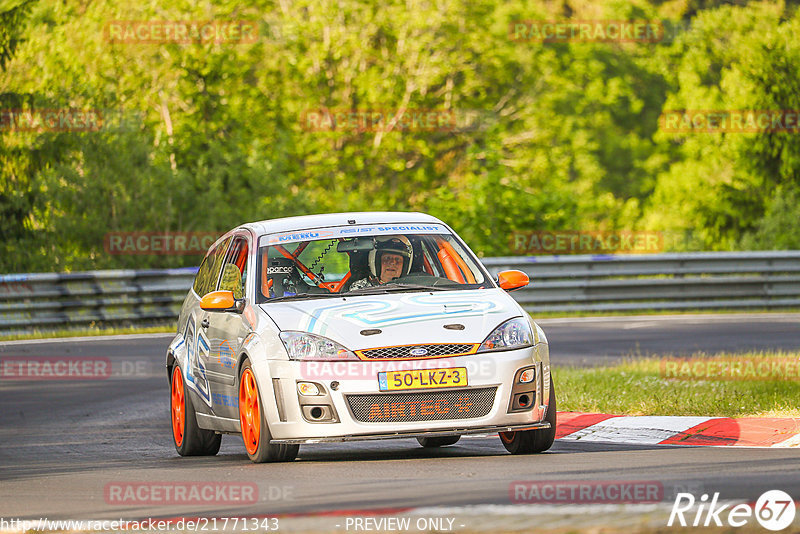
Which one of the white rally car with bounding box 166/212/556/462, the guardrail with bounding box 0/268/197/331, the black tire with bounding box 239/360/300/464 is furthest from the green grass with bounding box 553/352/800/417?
the guardrail with bounding box 0/268/197/331

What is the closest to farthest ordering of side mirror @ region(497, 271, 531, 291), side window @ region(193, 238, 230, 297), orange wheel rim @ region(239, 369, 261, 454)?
orange wheel rim @ region(239, 369, 261, 454) → side mirror @ region(497, 271, 531, 291) → side window @ region(193, 238, 230, 297)

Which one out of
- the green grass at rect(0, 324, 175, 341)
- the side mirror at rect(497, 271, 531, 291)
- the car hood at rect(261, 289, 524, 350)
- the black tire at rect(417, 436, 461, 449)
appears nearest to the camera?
the car hood at rect(261, 289, 524, 350)

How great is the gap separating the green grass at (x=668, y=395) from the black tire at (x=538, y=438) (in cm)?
212

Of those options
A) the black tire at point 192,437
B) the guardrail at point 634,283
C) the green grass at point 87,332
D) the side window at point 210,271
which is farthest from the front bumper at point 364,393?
the guardrail at point 634,283

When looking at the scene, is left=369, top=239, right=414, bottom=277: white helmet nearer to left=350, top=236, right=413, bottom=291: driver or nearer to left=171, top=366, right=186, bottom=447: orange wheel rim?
left=350, top=236, right=413, bottom=291: driver

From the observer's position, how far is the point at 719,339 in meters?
18.8

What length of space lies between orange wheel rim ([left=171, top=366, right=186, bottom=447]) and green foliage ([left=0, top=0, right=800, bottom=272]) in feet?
52.5

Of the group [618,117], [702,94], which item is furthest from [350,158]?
[618,117]

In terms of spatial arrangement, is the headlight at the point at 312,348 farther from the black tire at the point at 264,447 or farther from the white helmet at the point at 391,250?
the white helmet at the point at 391,250

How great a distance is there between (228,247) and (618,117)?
51.7m

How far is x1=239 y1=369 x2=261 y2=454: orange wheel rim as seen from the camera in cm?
898

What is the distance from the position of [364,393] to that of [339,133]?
32656 mm

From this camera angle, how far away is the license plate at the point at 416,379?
8.56 m

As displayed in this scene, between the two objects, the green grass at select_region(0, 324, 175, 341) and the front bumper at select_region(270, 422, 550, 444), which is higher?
the front bumper at select_region(270, 422, 550, 444)
